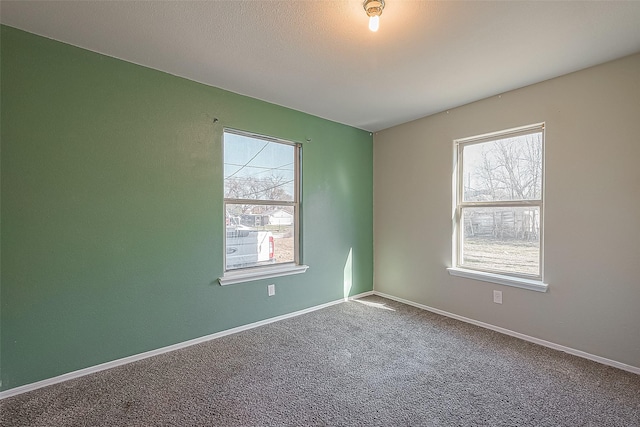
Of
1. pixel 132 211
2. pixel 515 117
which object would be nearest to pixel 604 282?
pixel 515 117

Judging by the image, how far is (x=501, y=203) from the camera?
299 cm

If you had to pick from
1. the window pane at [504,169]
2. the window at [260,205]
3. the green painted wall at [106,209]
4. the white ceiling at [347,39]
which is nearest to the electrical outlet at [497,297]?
the window pane at [504,169]

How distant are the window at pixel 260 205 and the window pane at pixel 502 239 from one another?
1.98 m

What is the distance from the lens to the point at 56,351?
2064 millimetres

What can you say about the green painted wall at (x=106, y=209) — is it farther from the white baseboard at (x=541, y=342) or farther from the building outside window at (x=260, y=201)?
the white baseboard at (x=541, y=342)

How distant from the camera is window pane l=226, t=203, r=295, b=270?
3000mm

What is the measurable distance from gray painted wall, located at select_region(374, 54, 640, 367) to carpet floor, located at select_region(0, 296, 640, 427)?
0.26 metres

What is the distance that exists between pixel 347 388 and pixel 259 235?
1757 millimetres

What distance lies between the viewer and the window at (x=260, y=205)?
2.98 meters

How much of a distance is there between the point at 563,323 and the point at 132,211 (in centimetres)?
378

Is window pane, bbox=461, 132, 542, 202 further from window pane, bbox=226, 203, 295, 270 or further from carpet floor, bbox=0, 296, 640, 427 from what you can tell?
window pane, bbox=226, 203, 295, 270

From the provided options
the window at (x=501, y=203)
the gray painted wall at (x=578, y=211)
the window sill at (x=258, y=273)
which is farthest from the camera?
the window sill at (x=258, y=273)

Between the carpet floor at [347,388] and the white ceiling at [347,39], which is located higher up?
the white ceiling at [347,39]

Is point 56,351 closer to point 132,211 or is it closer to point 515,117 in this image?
point 132,211
